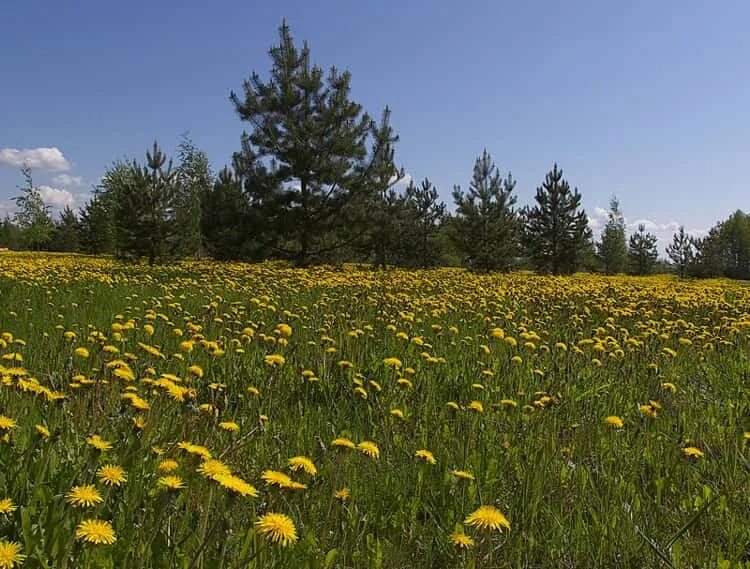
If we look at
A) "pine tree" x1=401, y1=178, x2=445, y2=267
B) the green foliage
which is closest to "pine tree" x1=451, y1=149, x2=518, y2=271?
"pine tree" x1=401, y1=178, x2=445, y2=267

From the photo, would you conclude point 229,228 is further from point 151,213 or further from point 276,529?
point 276,529

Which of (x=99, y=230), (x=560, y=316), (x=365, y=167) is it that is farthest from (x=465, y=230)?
(x=99, y=230)

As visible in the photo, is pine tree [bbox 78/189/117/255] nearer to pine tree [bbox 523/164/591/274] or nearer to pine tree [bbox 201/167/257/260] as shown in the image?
pine tree [bbox 201/167/257/260]

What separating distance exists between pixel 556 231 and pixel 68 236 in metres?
42.9

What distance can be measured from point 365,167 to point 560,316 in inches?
515

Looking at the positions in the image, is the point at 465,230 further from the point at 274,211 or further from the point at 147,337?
the point at 147,337

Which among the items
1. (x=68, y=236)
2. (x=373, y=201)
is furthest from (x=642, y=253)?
(x=68, y=236)

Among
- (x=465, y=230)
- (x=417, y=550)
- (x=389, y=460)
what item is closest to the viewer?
(x=417, y=550)

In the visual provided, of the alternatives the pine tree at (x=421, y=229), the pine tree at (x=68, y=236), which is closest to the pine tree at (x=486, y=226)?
the pine tree at (x=421, y=229)

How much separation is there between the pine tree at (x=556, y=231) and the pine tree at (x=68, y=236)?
38.5 meters

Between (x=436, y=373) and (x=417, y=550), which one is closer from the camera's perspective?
(x=417, y=550)

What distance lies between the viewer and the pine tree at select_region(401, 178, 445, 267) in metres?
27.5

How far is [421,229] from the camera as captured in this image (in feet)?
94.6

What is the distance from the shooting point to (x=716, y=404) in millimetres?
3406
